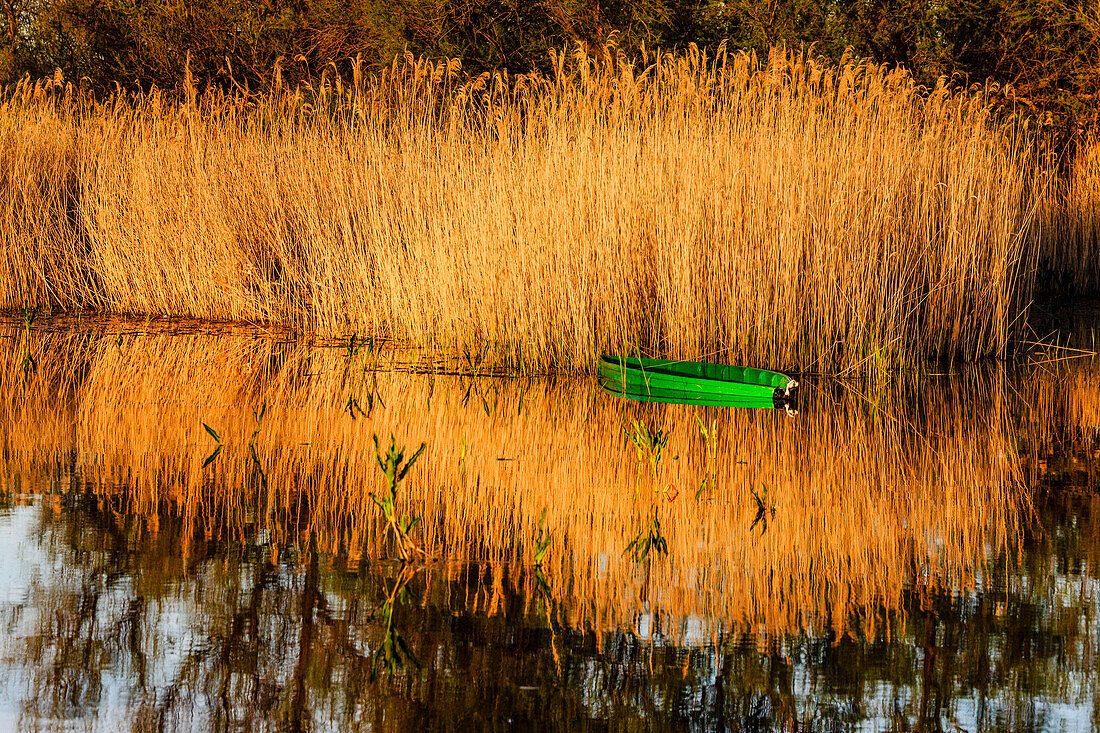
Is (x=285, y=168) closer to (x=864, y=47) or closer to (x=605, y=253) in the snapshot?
(x=605, y=253)

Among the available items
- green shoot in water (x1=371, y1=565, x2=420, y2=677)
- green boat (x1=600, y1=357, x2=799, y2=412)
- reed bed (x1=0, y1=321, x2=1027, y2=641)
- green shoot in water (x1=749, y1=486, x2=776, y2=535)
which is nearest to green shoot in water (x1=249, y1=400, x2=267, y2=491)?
reed bed (x1=0, y1=321, x2=1027, y2=641)

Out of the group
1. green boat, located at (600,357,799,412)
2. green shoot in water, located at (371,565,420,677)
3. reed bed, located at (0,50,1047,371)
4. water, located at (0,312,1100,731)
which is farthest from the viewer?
→ reed bed, located at (0,50,1047,371)

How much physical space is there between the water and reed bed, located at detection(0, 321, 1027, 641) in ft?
0.06

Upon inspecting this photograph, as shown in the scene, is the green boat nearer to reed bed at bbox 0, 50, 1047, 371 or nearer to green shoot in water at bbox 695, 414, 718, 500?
reed bed at bbox 0, 50, 1047, 371

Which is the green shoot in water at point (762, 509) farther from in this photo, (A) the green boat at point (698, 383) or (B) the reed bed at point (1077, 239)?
(B) the reed bed at point (1077, 239)

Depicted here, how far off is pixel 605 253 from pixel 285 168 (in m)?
3.33

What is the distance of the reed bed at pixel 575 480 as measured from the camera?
11.0 ft

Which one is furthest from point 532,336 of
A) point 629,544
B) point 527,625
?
point 527,625

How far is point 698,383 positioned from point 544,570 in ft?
10.5

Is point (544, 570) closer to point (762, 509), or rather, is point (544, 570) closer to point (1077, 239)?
point (762, 509)

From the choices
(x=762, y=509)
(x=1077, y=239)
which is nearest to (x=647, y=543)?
(x=762, y=509)

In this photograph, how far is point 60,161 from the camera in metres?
10.6

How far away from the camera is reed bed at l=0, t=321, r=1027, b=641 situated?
3361mm

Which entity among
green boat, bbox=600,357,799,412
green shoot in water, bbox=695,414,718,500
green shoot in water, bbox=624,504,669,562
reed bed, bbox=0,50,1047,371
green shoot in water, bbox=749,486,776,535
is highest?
reed bed, bbox=0,50,1047,371
